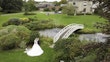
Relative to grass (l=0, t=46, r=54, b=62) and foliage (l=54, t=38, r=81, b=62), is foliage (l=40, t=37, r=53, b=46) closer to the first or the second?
grass (l=0, t=46, r=54, b=62)

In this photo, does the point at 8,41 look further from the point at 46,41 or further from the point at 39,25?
the point at 39,25

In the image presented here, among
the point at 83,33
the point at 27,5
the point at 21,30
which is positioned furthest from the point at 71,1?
the point at 21,30

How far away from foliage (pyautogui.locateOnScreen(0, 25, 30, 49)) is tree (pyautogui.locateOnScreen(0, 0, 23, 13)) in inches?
1328

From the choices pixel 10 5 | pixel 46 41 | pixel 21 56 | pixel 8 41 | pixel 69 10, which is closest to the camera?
pixel 21 56

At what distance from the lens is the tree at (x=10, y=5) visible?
57194mm

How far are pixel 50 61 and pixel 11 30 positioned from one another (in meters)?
8.74

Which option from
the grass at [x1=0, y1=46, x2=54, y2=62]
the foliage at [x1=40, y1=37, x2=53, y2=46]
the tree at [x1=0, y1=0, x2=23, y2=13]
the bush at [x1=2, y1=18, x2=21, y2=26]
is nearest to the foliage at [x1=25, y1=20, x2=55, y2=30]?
the bush at [x1=2, y1=18, x2=21, y2=26]

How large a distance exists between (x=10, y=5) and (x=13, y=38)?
121ft

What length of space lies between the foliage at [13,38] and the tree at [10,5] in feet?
111

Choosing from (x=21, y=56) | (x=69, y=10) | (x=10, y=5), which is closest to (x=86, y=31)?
(x=69, y=10)

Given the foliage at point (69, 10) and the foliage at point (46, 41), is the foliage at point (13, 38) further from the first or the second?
the foliage at point (69, 10)

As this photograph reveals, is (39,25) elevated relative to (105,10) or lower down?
lower down

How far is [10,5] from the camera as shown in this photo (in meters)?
57.7

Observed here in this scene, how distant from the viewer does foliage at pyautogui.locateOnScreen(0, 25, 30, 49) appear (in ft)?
74.6
